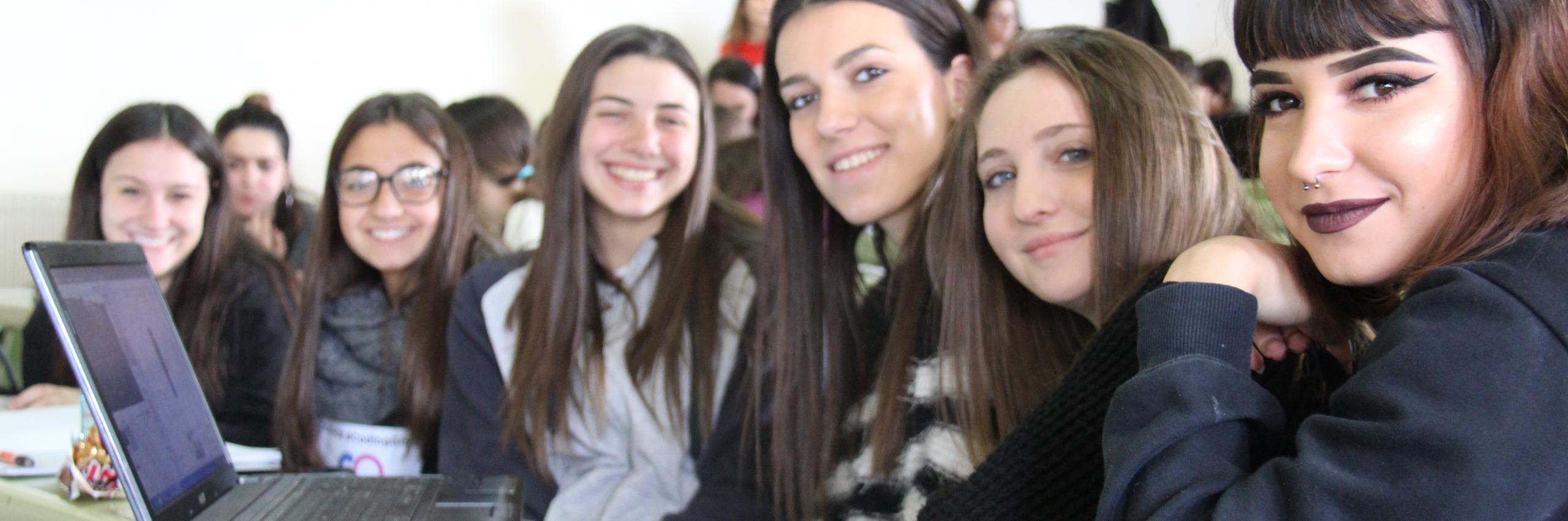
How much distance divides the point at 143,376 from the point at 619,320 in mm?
729

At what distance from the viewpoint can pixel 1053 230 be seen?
3.51 feet

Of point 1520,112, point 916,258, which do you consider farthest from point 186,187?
point 1520,112

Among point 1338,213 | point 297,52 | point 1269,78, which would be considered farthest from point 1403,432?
point 297,52

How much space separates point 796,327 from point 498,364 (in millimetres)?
517

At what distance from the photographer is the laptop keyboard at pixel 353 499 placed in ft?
3.53

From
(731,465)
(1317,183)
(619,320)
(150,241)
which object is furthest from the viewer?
(150,241)

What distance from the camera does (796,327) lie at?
4.56ft

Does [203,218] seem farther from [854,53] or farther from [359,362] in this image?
[854,53]

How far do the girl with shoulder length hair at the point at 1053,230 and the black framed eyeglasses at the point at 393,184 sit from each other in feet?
3.55

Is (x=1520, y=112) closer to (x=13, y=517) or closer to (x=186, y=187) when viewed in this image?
(x=13, y=517)

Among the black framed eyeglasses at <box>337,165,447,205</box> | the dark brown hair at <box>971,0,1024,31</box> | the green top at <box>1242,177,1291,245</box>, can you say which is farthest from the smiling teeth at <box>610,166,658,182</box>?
the dark brown hair at <box>971,0,1024,31</box>

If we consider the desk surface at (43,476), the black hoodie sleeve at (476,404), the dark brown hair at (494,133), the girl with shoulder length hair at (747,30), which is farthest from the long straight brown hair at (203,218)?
the girl with shoulder length hair at (747,30)

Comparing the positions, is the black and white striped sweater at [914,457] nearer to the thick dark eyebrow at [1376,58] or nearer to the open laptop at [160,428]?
the open laptop at [160,428]

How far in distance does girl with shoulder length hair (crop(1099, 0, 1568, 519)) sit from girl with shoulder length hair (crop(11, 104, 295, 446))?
169 centimetres
